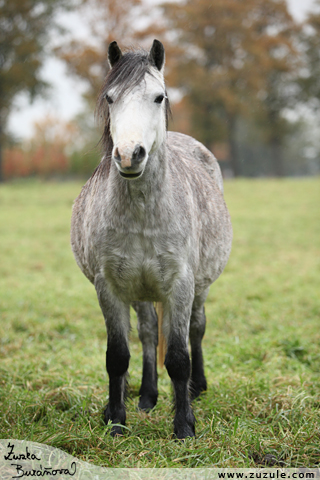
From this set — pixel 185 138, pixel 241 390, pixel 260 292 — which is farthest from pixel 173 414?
pixel 260 292

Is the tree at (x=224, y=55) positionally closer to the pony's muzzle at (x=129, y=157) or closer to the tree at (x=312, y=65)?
the tree at (x=312, y=65)

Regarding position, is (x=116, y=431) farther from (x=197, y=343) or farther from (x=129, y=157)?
(x=129, y=157)

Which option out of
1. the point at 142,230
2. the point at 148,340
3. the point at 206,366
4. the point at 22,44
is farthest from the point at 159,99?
the point at 22,44

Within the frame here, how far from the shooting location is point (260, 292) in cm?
688

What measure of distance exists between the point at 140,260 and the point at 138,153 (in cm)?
73

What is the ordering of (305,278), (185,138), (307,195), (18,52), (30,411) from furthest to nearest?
(18,52)
(307,195)
(305,278)
(185,138)
(30,411)

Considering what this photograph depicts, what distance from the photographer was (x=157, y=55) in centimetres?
262

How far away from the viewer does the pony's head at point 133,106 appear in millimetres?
2172

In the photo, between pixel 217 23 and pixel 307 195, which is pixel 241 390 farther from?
pixel 217 23

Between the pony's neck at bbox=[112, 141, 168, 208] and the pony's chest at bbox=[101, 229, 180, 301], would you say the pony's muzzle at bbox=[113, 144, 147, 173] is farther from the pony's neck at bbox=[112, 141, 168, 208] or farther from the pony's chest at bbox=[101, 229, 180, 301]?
the pony's chest at bbox=[101, 229, 180, 301]

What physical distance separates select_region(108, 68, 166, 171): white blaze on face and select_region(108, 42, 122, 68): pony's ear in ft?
0.78

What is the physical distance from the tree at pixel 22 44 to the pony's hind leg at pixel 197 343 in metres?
20.1

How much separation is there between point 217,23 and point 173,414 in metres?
25.6

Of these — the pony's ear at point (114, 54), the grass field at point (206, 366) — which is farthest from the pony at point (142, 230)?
the grass field at point (206, 366)
